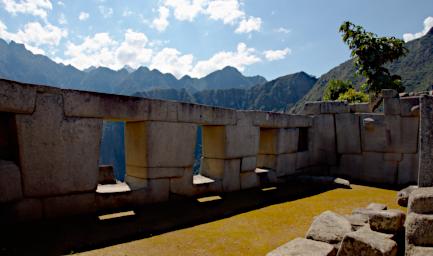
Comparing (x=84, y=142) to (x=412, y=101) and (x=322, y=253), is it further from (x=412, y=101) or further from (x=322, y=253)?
(x=412, y=101)

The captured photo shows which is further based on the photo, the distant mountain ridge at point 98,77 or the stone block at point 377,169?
the distant mountain ridge at point 98,77

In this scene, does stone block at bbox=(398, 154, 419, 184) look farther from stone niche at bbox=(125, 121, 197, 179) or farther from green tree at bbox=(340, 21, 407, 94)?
green tree at bbox=(340, 21, 407, 94)

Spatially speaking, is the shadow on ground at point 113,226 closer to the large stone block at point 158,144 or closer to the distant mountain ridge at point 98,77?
the large stone block at point 158,144

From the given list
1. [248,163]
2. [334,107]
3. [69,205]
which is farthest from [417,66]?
[69,205]

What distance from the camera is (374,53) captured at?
20.9 metres

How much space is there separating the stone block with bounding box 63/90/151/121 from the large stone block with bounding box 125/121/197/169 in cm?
32

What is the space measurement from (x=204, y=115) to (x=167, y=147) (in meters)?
1.17

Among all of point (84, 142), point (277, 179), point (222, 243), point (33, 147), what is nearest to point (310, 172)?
point (277, 179)

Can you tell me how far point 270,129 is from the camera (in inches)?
356

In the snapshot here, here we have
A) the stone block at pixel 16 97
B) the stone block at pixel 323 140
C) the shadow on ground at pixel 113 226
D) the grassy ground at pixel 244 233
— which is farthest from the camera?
the stone block at pixel 323 140

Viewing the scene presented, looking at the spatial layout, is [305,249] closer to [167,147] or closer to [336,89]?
[167,147]

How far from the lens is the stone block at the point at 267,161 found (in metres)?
8.95

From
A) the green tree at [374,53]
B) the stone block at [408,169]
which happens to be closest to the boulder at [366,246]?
the stone block at [408,169]

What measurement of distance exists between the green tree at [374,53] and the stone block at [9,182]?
70.4 ft
